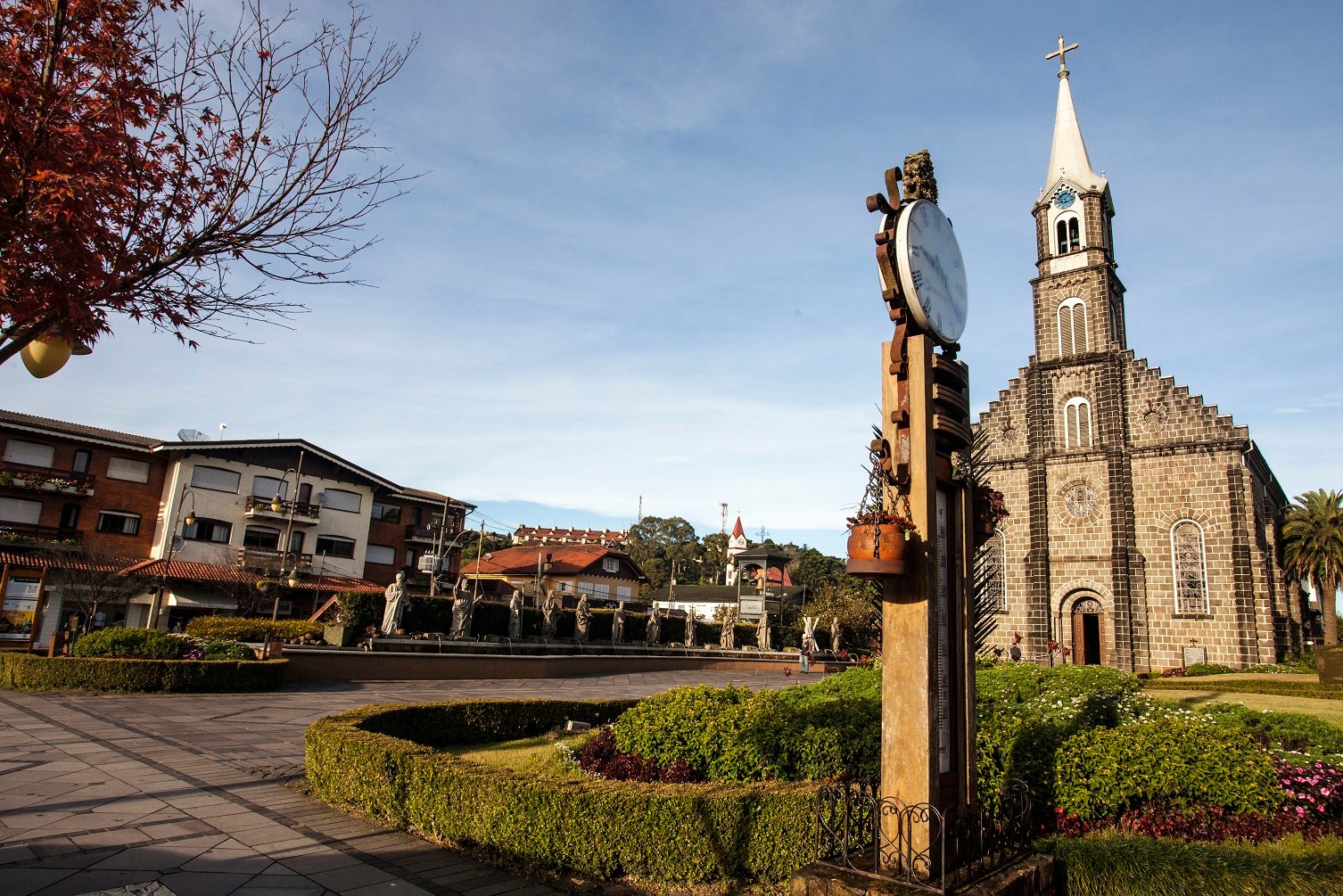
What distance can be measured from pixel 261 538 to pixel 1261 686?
40.9 m

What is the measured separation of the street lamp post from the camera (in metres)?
33.6

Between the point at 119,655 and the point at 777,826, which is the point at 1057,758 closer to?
the point at 777,826

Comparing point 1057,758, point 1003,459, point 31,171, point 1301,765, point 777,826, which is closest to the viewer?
point 31,171

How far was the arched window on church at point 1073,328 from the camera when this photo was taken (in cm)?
3619

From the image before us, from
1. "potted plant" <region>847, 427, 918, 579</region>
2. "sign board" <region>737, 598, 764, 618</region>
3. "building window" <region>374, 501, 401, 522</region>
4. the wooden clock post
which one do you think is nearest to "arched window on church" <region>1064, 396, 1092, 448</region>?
"sign board" <region>737, 598, 764, 618</region>

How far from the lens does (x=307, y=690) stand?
1900 cm

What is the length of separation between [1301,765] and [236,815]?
35.4ft

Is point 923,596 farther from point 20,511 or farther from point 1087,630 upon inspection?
point 20,511

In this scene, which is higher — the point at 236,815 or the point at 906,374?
the point at 906,374

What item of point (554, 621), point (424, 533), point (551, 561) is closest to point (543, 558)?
point (551, 561)

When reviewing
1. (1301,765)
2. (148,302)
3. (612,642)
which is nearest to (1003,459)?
(612,642)

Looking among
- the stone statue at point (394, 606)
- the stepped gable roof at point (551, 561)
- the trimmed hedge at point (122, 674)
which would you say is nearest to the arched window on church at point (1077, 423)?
the stone statue at point (394, 606)

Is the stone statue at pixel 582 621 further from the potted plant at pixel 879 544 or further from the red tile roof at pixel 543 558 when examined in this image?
the red tile roof at pixel 543 558

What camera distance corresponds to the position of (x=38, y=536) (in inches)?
1297
